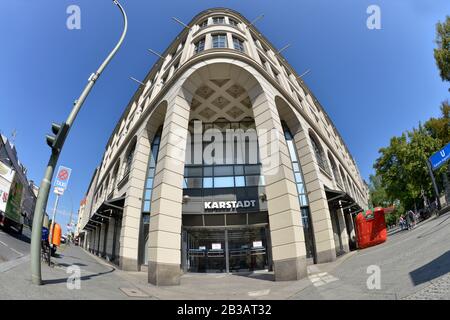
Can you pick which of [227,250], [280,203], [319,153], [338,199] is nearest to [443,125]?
[319,153]

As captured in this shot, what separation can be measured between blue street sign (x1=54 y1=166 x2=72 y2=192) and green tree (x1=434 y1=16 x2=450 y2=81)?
30428 millimetres

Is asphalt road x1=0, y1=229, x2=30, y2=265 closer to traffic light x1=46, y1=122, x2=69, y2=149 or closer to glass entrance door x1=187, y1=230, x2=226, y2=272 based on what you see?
traffic light x1=46, y1=122, x2=69, y2=149

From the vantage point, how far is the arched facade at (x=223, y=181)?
35.0 feet

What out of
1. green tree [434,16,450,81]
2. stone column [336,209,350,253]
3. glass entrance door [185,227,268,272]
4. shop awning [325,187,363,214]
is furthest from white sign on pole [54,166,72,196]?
green tree [434,16,450,81]

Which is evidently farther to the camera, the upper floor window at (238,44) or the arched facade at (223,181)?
the upper floor window at (238,44)

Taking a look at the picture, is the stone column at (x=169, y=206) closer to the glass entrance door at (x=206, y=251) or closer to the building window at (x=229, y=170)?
the glass entrance door at (x=206, y=251)

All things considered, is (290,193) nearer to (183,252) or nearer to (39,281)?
(183,252)

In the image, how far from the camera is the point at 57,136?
20.6 ft

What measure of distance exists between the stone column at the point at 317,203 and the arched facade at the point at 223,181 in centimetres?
6

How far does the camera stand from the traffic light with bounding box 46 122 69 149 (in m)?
6.25

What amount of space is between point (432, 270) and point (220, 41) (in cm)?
1711

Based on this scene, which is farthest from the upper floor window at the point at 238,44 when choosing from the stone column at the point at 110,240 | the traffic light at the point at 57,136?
the stone column at the point at 110,240

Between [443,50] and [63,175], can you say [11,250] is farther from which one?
[443,50]

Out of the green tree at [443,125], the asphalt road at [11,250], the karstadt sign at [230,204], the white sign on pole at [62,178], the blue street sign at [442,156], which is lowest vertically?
the asphalt road at [11,250]
